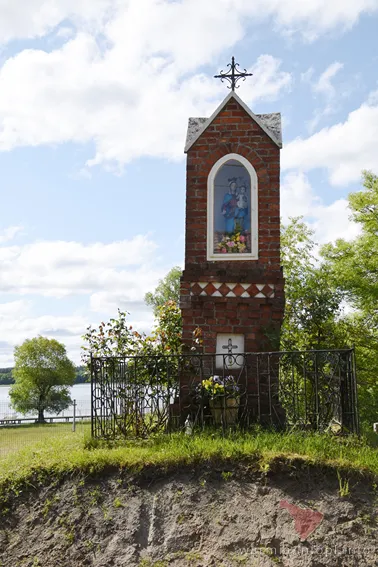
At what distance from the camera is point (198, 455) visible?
714cm

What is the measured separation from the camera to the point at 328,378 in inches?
329

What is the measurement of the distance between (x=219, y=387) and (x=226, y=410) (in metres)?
0.43

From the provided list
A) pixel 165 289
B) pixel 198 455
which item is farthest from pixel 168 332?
pixel 165 289

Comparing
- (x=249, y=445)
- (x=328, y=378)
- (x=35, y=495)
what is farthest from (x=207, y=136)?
(x=35, y=495)

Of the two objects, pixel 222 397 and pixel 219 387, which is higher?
pixel 219 387

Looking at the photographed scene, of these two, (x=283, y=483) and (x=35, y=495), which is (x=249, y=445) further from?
(x=35, y=495)

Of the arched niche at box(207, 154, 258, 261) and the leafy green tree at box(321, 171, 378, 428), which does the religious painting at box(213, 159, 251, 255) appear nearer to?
the arched niche at box(207, 154, 258, 261)

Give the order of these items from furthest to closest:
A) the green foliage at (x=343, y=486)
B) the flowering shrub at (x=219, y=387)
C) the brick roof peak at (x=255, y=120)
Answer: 1. the brick roof peak at (x=255, y=120)
2. the flowering shrub at (x=219, y=387)
3. the green foliage at (x=343, y=486)

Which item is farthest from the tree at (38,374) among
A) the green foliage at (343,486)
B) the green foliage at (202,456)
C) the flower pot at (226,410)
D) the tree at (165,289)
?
the green foliage at (343,486)

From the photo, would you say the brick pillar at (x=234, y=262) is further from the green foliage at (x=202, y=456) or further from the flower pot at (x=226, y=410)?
the green foliage at (x=202, y=456)

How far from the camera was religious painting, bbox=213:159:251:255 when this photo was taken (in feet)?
32.8

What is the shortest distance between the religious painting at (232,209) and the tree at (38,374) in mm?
34779

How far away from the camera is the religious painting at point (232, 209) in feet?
32.8

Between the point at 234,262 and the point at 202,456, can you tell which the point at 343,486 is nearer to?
the point at 202,456
